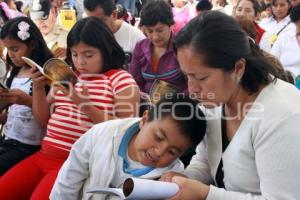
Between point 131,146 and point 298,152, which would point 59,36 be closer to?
point 131,146

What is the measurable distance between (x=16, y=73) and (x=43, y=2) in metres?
2.33

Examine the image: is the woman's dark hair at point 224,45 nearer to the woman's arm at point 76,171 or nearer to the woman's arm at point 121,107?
the woman's arm at point 76,171

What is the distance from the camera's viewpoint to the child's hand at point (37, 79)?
5.56 feet

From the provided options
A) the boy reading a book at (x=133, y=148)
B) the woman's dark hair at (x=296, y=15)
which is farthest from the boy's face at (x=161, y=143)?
the woman's dark hair at (x=296, y=15)

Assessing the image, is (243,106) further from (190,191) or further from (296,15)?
(296,15)

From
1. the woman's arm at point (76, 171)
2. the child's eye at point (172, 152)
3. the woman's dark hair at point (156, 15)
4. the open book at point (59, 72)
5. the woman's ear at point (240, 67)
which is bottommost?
the woman's arm at point (76, 171)

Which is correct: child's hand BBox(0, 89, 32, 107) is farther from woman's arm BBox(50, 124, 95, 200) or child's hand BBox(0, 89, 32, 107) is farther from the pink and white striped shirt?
woman's arm BBox(50, 124, 95, 200)

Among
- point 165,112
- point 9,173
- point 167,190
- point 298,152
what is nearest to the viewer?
point 298,152

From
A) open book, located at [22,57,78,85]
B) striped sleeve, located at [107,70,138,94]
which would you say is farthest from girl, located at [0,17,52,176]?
striped sleeve, located at [107,70,138,94]

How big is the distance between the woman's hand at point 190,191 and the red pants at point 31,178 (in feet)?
2.02

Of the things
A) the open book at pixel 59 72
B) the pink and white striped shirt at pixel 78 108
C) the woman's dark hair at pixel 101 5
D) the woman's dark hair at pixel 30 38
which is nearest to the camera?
the open book at pixel 59 72

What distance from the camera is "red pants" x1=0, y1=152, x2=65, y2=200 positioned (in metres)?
1.54

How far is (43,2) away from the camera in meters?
4.12

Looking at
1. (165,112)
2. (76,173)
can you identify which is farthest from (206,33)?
(76,173)
